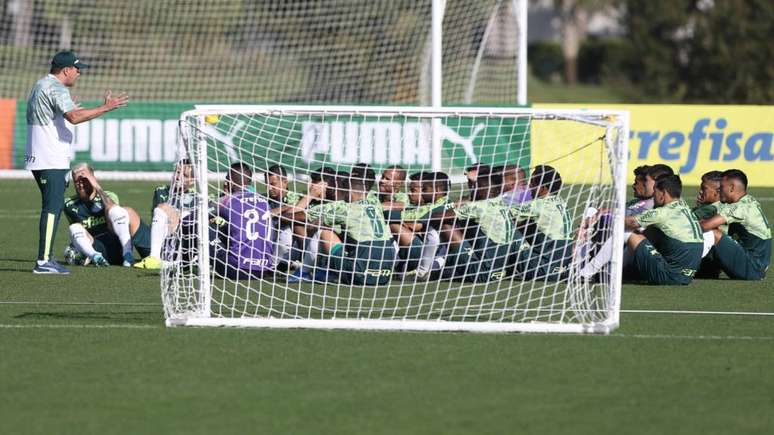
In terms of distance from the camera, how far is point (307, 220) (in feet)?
37.2

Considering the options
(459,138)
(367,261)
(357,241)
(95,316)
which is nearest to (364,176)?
(357,241)

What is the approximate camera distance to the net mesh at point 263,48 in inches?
1042

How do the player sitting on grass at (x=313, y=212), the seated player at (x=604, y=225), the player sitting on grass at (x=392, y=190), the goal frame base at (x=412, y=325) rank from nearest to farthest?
the goal frame base at (x=412, y=325) → the seated player at (x=604, y=225) → the player sitting on grass at (x=313, y=212) → the player sitting on grass at (x=392, y=190)

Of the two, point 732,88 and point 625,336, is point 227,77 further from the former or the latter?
point 625,336

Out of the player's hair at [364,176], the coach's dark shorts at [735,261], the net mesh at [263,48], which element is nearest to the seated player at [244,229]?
the player's hair at [364,176]

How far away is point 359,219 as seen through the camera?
36.4 feet

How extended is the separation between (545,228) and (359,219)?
1.53m

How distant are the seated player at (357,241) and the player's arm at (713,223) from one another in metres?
2.75

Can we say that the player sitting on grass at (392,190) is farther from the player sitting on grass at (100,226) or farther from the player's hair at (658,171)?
the player sitting on grass at (100,226)

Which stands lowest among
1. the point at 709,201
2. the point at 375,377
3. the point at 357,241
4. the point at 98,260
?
the point at 375,377

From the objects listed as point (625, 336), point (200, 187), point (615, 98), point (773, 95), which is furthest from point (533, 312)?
point (615, 98)

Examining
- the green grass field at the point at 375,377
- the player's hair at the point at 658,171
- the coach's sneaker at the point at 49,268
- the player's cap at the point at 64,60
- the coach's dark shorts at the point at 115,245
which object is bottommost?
the green grass field at the point at 375,377

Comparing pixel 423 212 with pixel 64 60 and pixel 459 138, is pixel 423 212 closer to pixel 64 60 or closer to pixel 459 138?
pixel 64 60

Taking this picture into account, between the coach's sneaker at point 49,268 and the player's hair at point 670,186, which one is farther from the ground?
the player's hair at point 670,186
